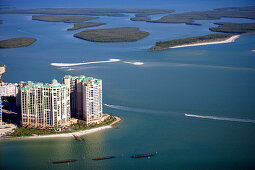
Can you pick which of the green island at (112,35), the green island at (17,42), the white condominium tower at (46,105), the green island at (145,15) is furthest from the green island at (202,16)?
the white condominium tower at (46,105)

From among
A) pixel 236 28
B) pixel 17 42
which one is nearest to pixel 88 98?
pixel 17 42

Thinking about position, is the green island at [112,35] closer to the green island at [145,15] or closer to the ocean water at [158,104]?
the ocean water at [158,104]

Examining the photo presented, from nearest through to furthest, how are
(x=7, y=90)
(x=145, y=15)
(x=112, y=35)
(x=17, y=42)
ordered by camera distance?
(x=7, y=90)
(x=17, y=42)
(x=112, y=35)
(x=145, y=15)

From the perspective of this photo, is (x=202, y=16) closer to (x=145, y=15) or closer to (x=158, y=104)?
(x=145, y=15)

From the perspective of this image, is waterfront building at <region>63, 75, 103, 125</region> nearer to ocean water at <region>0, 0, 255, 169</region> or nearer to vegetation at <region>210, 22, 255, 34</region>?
ocean water at <region>0, 0, 255, 169</region>

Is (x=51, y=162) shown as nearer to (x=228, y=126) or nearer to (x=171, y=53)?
(x=228, y=126)

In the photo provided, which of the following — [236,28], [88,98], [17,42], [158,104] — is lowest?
[158,104]
